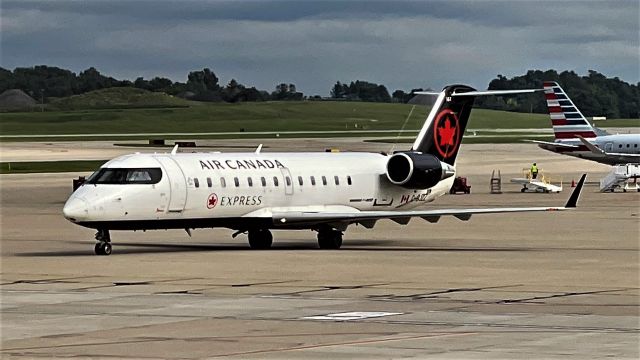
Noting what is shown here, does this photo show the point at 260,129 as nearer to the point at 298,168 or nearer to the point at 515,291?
the point at 298,168

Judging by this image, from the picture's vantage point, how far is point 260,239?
39.9 m

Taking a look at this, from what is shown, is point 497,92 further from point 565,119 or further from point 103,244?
point 565,119

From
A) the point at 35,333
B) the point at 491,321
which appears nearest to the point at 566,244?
the point at 491,321

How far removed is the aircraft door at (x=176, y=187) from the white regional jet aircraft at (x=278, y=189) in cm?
3

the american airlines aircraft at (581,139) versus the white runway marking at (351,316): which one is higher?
the american airlines aircraft at (581,139)

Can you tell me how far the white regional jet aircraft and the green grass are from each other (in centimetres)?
5190

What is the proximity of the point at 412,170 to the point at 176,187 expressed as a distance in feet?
24.5

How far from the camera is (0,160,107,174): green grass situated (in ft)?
303

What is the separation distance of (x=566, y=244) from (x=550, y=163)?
212 ft

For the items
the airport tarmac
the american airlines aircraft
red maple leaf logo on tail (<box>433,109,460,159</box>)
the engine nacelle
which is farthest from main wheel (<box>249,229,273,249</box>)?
the american airlines aircraft

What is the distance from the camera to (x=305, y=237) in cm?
4472

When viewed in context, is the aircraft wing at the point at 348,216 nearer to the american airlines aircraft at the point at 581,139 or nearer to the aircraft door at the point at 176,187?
the aircraft door at the point at 176,187

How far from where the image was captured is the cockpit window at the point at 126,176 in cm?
3700

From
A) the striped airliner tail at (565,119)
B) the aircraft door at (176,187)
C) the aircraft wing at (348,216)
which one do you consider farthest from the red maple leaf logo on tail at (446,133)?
the striped airliner tail at (565,119)
